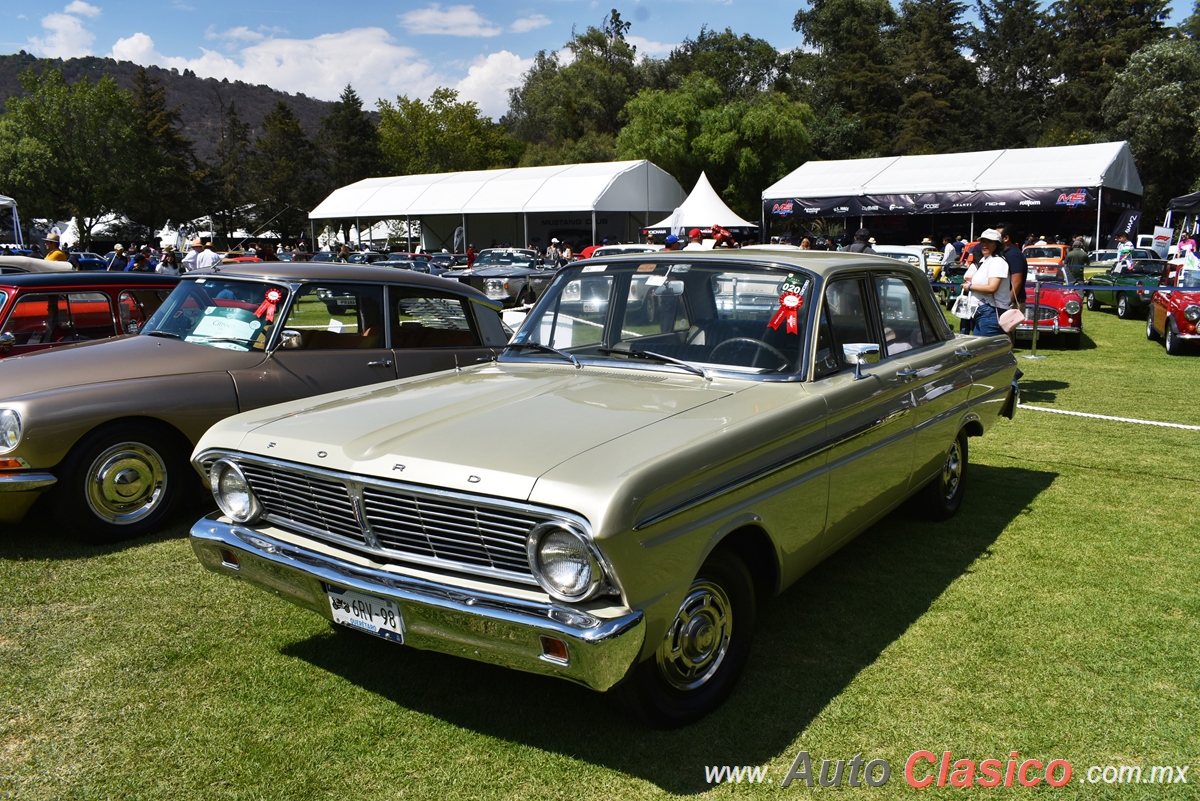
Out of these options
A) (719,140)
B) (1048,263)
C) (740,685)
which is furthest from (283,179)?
(740,685)

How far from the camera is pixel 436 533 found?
3.10 meters

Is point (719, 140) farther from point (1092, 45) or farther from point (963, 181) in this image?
point (1092, 45)

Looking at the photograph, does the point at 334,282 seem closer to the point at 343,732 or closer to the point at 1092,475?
the point at 343,732

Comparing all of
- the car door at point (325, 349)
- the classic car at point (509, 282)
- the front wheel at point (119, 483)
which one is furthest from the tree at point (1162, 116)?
the front wheel at point (119, 483)

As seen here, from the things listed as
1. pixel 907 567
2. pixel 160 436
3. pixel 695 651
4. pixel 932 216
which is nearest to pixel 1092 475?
pixel 907 567

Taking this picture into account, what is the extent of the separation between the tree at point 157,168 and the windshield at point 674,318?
63482 millimetres

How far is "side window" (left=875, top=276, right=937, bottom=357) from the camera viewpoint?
16.1ft

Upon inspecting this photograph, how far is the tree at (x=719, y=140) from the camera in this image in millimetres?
48500

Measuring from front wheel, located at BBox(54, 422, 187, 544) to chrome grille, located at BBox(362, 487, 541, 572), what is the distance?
3000mm

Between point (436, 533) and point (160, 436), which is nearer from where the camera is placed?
point (436, 533)

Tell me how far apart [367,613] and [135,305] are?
18.3ft

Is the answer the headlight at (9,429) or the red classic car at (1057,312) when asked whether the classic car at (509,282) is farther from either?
the headlight at (9,429)

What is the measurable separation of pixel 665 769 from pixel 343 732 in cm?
126

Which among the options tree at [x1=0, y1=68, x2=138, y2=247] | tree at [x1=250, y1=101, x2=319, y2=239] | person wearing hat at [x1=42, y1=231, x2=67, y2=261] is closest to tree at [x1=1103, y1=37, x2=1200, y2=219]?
person wearing hat at [x1=42, y1=231, x2=67, y2=261]
